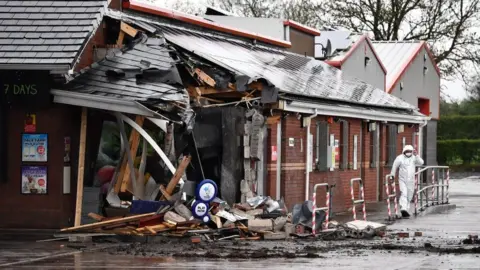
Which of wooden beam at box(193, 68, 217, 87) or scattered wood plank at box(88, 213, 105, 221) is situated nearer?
scattered wood plank at box(88, 213, 105, 221)

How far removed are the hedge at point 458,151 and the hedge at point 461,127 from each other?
3.84 m

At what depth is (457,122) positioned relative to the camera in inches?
2879

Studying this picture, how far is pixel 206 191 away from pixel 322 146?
32.0ft

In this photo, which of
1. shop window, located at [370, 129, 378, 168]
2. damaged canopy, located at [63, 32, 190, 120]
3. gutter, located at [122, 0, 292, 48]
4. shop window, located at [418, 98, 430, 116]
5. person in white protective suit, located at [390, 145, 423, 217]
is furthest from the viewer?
shop window, located at [418, 98, 430, 116]

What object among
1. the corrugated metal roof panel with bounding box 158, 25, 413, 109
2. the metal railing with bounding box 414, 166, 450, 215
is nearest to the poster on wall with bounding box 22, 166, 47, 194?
the corrugated metal roof panel with bounding box 158, 25, 413, 109

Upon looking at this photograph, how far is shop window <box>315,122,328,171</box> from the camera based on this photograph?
29.6 m

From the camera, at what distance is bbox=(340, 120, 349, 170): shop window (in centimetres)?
3183

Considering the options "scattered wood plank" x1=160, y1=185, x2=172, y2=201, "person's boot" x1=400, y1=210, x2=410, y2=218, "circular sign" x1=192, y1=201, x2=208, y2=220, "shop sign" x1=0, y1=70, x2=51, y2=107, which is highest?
"shop sign" x1=0, y1=70, x2=51, y2=107

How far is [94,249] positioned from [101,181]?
403cm

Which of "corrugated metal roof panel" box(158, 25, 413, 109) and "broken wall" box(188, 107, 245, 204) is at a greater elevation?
"corrugated metal roof panel" box(158, 25, 413, 109)

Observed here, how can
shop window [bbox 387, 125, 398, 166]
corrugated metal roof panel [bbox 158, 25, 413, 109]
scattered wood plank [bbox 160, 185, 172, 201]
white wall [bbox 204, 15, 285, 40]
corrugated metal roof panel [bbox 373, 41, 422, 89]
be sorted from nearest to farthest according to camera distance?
1. scattered wood plank [bbox 160, 185, 172, 201]
2. corrugated metal roof panel [bbox 158, 25, 413, 109]
3. white wall [bbox 204, 15, 285, 40]
4. shop window [bbox 387, 125, 398, 166]
5. corrugated metal roof panel [bbox 373, 41, 422, 89]

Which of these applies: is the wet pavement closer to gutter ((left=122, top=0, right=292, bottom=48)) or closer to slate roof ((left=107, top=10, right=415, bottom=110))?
slate roof ((left=107, top=10, right=415, bottom=110))

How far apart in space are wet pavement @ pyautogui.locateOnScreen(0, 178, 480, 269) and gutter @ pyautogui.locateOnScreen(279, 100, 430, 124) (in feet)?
16.0

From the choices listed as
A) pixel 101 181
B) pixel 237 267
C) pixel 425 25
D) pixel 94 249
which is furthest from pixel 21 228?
pixel 425 25
